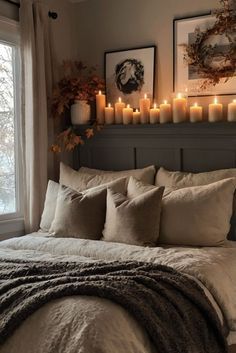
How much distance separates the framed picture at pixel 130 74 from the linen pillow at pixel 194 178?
2.36 feet

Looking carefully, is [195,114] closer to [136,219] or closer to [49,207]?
[136,219]

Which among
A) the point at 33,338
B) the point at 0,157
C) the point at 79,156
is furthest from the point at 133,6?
the point at 33,338

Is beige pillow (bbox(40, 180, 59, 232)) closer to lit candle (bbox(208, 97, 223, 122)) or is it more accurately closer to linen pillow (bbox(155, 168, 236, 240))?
linen pillow (bbox(155, 168, 236, 240))

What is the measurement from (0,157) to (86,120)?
0.79m

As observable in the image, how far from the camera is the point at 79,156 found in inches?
153

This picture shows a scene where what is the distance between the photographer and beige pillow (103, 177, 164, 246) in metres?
2.75

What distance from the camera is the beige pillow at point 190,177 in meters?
3.04

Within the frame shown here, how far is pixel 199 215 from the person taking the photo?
109 inches

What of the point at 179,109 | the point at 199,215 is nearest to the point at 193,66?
the point at 179,109

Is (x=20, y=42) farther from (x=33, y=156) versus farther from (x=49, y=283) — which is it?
(x=49, y=283)

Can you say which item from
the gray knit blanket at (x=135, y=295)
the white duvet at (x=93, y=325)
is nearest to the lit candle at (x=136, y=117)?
the white duvet at (x=93, y=325)

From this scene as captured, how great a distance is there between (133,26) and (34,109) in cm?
107

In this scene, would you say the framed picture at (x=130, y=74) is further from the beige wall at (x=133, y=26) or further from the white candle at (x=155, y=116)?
the white candle at (x=155, y=116)

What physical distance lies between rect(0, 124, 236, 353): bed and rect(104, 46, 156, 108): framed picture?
1.01ft
